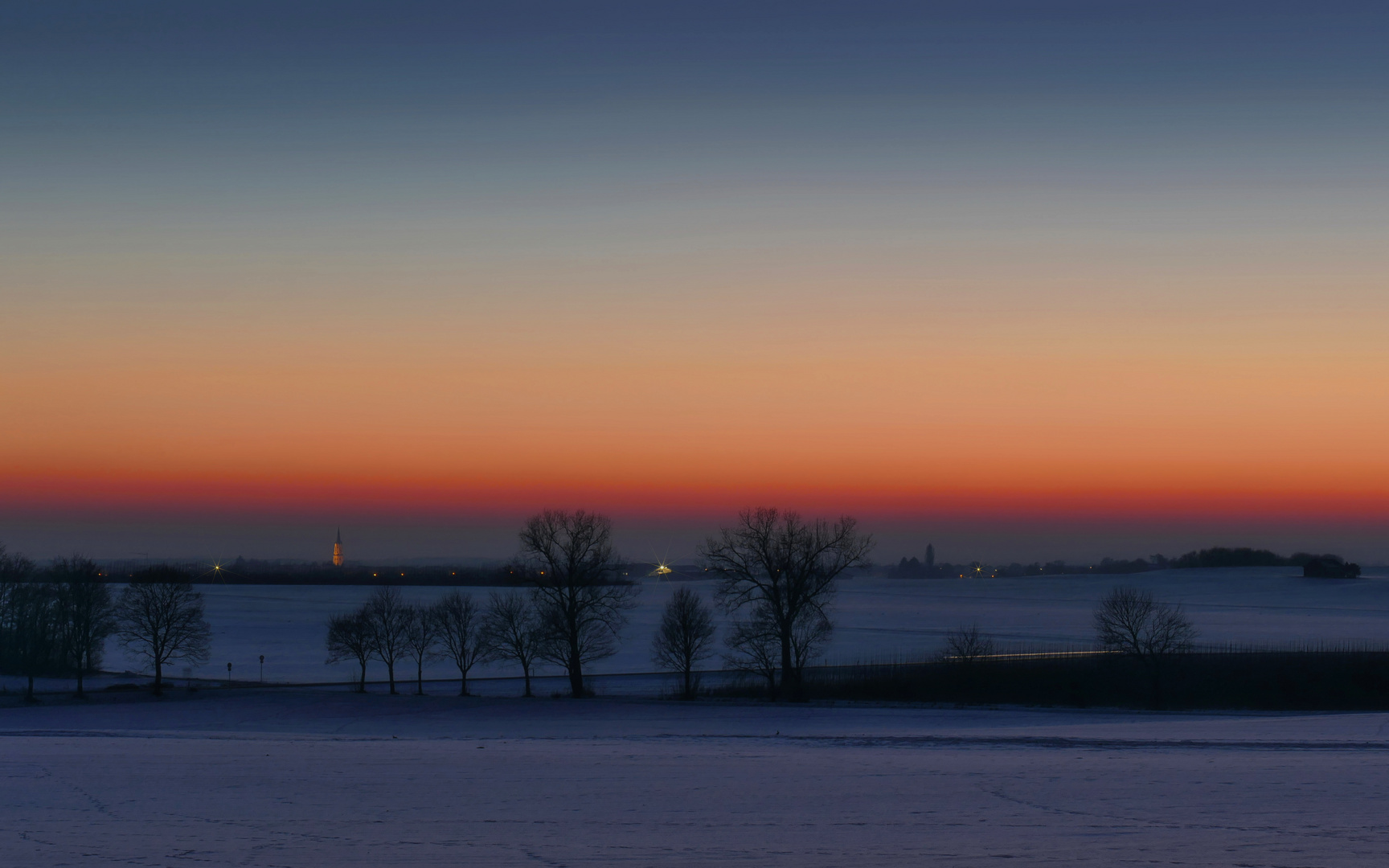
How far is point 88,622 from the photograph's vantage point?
53.3m

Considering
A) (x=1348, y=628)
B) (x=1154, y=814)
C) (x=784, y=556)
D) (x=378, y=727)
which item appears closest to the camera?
(x=1154, y=814)

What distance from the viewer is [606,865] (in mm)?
9156

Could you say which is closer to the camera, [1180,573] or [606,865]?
[606,865]

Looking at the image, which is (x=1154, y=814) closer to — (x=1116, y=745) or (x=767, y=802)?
(x=767, y=802)

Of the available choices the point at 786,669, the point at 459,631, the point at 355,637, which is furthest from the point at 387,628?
the point at 786,669

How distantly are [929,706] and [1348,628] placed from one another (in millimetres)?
71038

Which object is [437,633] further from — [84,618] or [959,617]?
[959,617]

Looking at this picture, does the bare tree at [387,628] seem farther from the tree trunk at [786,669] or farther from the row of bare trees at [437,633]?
the tree trunk at [786,669]

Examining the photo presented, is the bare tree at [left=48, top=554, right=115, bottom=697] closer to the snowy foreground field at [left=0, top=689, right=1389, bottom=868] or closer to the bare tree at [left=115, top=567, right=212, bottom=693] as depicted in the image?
the bare tree at [left=115, top=567, right=212, bottom=693]

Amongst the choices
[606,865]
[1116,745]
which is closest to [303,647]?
[1116,745]

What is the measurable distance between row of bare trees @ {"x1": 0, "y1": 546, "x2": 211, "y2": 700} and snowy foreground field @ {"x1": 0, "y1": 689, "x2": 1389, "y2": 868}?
32.1 meters

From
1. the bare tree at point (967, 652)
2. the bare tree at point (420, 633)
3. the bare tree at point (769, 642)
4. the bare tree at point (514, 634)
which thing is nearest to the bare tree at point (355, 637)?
the bare tree at point (420, 633)

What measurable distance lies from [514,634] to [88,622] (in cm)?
2276

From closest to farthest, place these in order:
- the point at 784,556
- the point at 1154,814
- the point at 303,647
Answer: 1. the point at 1154,814
2. the point at 784,556
3. the point at 303,647
